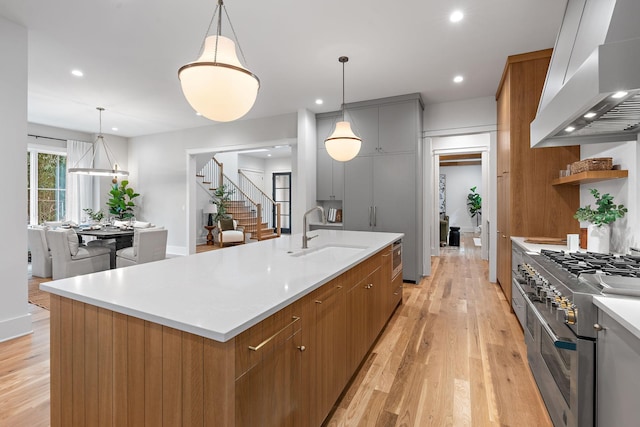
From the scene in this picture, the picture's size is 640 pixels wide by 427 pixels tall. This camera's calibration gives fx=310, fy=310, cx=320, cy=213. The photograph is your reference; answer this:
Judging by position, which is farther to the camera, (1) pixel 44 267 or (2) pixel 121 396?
(1) pixel 44 267

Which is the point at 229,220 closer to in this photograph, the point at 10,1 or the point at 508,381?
the point at 10,1

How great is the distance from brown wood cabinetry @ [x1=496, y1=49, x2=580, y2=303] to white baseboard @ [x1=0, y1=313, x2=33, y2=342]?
4989 mm

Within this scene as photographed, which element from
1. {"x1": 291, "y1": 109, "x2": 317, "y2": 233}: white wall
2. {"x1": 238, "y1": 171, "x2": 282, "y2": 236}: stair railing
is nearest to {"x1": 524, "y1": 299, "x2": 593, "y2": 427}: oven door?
{"x1": 291, "y1": 109, "x2": 317, "y2": 233}: white wall

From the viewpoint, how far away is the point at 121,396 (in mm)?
1191

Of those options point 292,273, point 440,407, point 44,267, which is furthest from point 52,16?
point 440,407

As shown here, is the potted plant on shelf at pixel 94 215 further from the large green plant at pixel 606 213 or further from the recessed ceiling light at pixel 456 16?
the large green plant at pixel 606 213

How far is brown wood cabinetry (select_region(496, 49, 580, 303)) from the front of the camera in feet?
10.7

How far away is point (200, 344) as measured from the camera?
100 cm

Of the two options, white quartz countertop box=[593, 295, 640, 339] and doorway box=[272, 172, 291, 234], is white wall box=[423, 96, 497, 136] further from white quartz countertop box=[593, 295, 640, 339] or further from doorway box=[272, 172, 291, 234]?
doorway box=[272, 172, 291, 234]

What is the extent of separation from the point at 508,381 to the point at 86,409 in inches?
97.8

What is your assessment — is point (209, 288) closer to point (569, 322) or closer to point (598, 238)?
point (569, 322)

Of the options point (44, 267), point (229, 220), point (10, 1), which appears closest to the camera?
point (10, 1)

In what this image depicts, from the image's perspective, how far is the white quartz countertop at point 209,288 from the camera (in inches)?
40.9

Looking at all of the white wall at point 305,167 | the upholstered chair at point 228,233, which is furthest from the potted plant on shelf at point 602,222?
the upholstered chair at point 228,233
